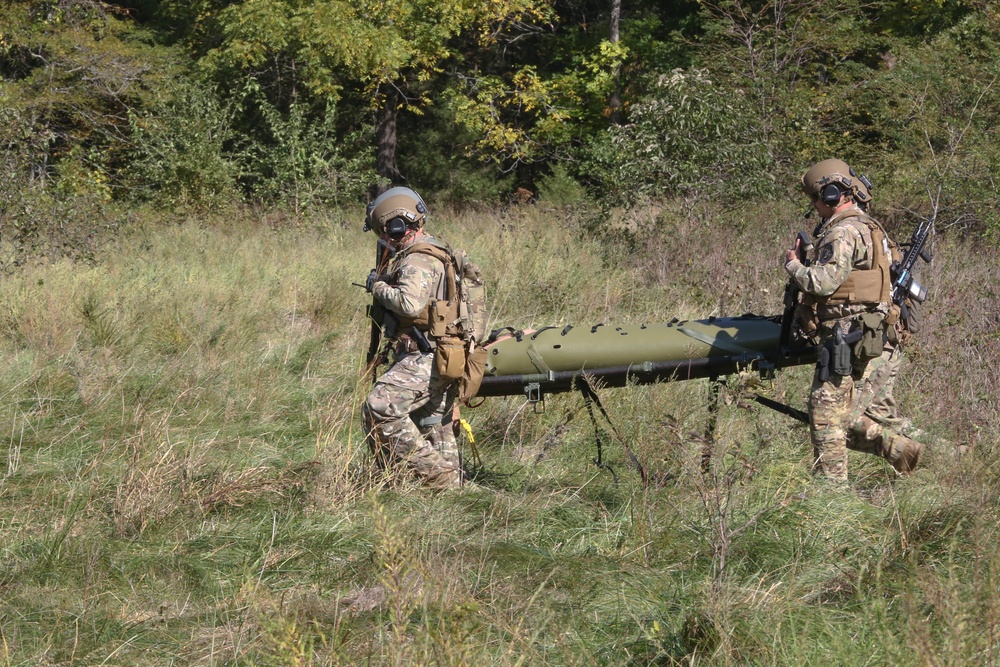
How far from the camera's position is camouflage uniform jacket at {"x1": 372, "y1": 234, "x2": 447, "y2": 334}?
4973 millimetres

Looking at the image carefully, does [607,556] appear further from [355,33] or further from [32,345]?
[355,33]

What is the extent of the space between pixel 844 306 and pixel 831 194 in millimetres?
520

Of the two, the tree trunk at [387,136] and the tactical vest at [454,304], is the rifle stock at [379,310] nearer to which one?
the tactical vest at [454,304]

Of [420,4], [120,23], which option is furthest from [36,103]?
[420,4]

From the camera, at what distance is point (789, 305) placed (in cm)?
504

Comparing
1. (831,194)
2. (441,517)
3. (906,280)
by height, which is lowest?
(441,517)

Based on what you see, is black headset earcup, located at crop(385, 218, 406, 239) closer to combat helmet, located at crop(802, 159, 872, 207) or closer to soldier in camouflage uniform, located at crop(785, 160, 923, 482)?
soldier in camouflage uniform, located at crop(785, 160, 923, 482)

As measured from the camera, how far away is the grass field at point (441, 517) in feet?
10.7

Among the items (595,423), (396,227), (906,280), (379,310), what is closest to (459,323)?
(379,310)

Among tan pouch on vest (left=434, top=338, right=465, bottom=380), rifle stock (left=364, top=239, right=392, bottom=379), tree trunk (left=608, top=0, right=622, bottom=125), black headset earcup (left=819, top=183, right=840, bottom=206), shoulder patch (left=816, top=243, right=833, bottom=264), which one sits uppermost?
tree trunk (left=608, top=0, right=622, bottom=125)

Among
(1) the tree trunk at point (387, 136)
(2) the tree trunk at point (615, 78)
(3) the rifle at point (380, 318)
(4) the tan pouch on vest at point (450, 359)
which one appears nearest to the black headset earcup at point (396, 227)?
(3) the rifle at point (380, 318)

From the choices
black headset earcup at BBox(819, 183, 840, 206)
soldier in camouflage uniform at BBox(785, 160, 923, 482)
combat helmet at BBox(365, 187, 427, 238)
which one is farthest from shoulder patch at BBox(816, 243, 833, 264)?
combat helmet at BBox(365, 187, 427, 238)

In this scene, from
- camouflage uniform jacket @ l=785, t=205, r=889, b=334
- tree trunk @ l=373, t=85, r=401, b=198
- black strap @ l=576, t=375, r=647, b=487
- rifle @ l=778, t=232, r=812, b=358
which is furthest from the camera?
tree trunk @ l=373, t=85, r=401, b=198

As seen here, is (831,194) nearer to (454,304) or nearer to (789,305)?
(789,305)
